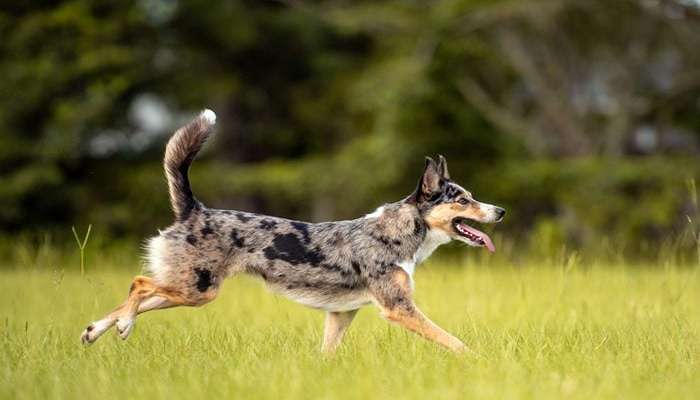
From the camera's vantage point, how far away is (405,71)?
66.9ft

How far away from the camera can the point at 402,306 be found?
7.10m

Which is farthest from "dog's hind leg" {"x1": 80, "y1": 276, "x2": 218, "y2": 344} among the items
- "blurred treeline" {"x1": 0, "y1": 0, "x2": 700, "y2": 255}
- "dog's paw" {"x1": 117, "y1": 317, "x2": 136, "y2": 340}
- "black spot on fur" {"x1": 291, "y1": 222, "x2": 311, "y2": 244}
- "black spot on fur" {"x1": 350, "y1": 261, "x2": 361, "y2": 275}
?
"blurred treeline" {"x1": 0, "y1": 0, "x2": 700, "y2": 255}

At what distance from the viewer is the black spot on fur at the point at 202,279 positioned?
727cm

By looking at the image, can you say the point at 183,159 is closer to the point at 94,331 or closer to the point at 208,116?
the point at 208,116

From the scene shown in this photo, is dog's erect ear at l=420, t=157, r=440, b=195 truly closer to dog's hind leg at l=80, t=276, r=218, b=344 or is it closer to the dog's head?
the dog's head

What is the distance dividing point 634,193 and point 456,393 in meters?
15.5

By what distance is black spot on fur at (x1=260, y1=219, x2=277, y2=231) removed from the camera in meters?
7.44

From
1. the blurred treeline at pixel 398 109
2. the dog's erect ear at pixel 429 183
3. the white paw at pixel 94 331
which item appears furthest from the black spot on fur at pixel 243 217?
the blurred treeline at pixel 398 109

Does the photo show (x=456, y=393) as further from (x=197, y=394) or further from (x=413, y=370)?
(x=197, y=394)

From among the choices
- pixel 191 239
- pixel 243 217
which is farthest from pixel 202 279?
pixel 243 217

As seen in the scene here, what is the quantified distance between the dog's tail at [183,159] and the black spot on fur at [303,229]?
0.75 m

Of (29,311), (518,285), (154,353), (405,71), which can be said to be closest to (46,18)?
(405,71)

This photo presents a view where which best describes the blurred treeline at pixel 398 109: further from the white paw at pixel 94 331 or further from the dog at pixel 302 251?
the white paw at pixel 94 331

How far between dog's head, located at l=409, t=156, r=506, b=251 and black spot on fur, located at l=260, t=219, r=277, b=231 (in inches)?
43.1
